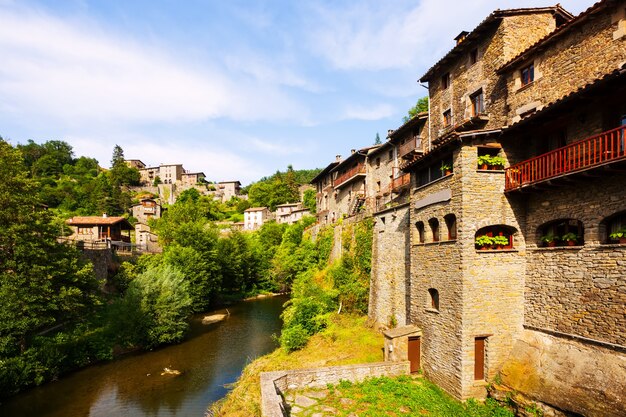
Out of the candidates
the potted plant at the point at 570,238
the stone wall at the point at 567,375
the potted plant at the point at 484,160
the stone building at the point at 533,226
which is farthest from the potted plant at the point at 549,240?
the potted plant at the point at 484,160

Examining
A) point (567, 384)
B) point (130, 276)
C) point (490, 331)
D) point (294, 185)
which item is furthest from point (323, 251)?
point (294, 185)

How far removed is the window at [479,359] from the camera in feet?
41.3

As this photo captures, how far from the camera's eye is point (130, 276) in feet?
116

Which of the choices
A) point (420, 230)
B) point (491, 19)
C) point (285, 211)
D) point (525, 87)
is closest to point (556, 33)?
point (525, 87)

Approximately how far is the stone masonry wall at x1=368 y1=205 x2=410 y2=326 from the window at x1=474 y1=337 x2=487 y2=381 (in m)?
6.07

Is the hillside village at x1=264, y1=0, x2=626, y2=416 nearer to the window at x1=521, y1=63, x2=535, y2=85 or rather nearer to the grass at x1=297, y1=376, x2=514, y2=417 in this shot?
the window at x1=521, y1=63, x2=535, y2=85

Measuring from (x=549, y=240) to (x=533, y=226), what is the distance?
0.76 meters

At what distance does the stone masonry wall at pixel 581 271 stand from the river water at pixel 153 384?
1661 cm

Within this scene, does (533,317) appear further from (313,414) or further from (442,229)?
(313,414)

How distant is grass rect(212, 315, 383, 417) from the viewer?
14781mm

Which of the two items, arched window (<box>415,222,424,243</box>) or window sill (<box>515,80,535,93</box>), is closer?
window sill (<box>515,80,535,93</box>)

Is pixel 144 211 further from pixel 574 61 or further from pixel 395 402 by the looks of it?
pixel 574 61

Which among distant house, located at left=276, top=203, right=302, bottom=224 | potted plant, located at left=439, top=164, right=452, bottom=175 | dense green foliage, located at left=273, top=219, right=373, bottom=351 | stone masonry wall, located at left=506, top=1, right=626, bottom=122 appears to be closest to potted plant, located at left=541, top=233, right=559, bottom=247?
potted plant, located at left=439, top=164, right=452, bottom=175

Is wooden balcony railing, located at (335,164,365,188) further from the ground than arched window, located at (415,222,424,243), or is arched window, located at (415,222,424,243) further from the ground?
wooden balcony railing, located at (335,164,365,188)
